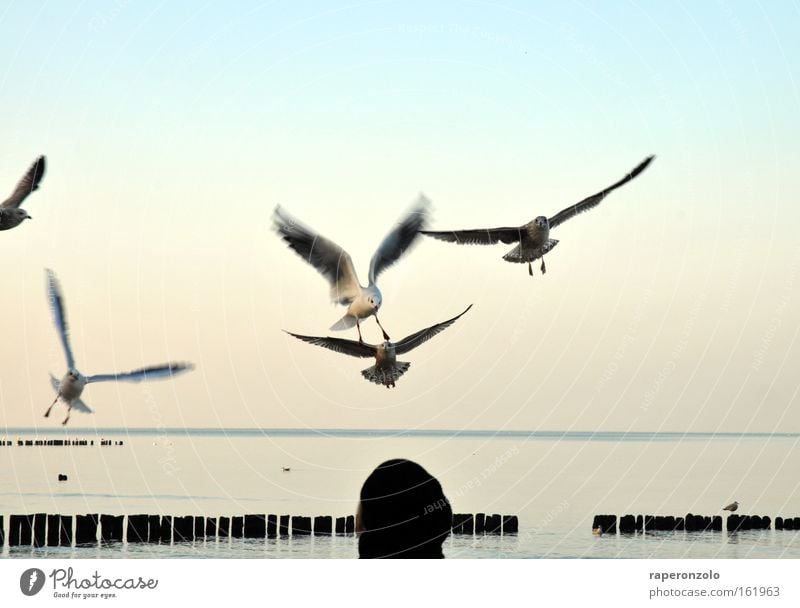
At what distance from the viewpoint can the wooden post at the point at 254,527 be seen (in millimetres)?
24031

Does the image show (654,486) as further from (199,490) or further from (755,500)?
(199,490)

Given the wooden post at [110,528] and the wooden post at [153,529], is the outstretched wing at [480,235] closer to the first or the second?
the wooden post at [153,529]

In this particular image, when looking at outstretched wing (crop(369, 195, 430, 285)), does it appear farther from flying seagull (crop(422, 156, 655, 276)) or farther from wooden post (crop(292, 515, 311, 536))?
wooden post (crop(292, 515, 311, 536))

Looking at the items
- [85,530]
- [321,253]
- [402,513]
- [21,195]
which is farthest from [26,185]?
[402,513]

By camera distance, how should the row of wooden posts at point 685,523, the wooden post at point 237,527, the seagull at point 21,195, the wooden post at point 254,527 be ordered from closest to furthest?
the seagull at point 21,195
the wooden post at point 237,527
the wooden post at point 254,527
the row of wooden posts at point 685,523

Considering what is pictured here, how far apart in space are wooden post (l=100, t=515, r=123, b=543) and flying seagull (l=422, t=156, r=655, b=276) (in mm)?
11255

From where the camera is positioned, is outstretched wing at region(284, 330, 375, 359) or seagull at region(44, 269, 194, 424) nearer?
outstretched wing at region(284, 330, 375, 359)

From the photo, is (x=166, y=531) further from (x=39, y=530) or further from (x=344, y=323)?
(x=344, y=323)

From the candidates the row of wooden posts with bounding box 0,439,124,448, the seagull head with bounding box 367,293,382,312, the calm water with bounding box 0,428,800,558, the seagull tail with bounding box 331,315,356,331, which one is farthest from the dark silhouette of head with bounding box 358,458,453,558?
the row of wooden posts with bounding box 0,439,124,448

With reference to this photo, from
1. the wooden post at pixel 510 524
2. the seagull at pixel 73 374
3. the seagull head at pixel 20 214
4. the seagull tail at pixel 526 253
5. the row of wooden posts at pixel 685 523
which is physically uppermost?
the seagull head at pixel 20 214

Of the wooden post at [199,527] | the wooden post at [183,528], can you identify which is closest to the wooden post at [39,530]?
the wooden post at [183,528]

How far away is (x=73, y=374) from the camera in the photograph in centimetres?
1741

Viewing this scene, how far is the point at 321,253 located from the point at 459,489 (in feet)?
67.5

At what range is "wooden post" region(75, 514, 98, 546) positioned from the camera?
76.1 feet
